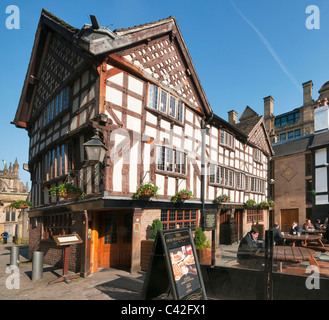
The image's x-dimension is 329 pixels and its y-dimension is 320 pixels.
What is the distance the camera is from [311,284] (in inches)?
212

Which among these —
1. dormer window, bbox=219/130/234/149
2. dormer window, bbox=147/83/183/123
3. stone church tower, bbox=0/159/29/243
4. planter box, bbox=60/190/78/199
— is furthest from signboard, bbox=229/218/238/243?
stone church tower, bbox=0/159/29/243

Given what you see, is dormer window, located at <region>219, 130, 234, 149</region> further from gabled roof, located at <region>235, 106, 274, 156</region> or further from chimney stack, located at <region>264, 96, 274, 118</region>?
chimney stack, located at <region>264, 96, 274, 118</region>

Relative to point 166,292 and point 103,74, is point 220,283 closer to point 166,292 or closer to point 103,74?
point 166,292

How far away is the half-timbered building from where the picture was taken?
9.53 metres

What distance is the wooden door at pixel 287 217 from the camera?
22.4 meters

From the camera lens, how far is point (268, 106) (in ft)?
126

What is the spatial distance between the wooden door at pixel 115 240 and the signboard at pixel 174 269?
5118 millimetres

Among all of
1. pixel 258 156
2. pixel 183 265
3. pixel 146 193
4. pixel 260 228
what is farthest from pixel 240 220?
pixel 183 265

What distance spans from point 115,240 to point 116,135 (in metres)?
4.60

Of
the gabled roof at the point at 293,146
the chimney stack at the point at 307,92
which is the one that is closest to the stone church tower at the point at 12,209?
the gabled roof at the point at 293,146
